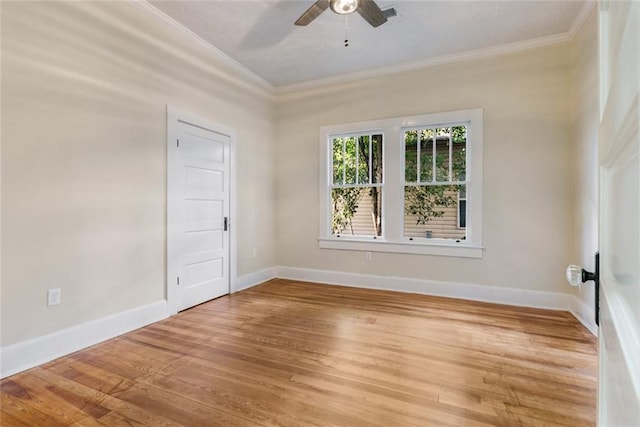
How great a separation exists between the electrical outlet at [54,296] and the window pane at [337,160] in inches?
134

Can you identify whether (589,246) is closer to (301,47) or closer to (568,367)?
(568,367)

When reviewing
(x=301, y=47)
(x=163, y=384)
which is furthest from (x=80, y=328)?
(x=301, y=47)

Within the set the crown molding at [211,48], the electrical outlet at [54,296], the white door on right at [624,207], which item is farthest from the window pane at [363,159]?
the white door on right at [624,207]

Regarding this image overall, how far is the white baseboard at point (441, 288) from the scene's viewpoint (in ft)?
11.3

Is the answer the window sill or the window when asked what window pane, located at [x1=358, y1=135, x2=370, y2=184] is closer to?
the window sill

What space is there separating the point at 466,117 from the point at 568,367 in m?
2.79

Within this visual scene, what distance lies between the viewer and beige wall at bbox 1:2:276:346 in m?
2.09

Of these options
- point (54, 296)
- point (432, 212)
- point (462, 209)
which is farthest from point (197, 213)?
point (462, 209)

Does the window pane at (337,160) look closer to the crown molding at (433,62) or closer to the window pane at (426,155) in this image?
the crown molding at (433,62)

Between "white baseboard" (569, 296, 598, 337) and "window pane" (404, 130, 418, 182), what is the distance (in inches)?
85.3

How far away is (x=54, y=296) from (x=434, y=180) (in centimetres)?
404

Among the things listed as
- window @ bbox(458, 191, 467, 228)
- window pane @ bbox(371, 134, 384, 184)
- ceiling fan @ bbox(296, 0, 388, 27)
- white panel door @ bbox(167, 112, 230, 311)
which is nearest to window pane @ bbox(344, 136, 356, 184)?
window pane @ bbox(371, 134, 384, 184)

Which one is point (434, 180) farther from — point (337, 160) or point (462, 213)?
point (337, 160)

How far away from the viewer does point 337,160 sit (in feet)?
15.2
